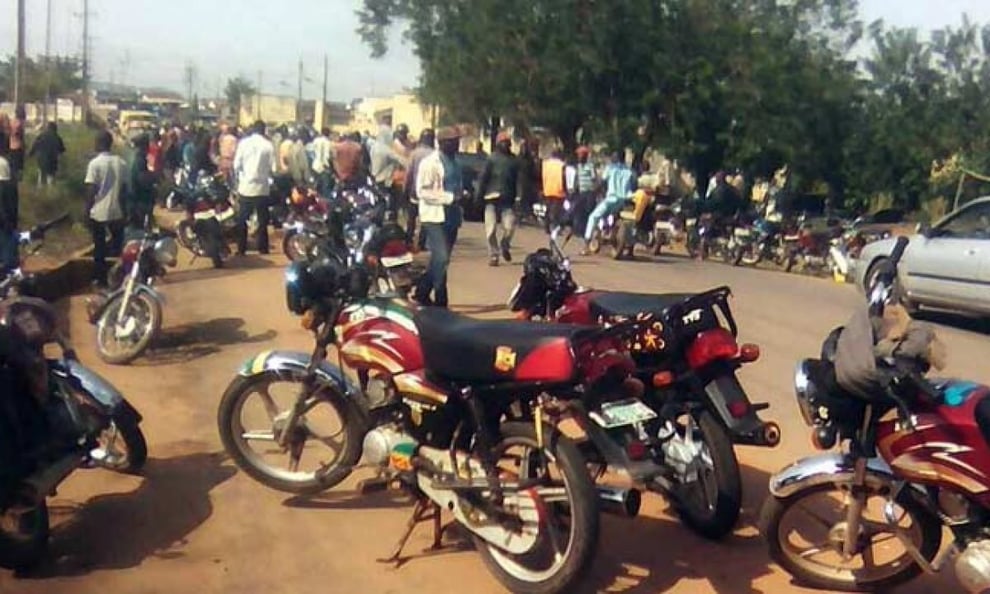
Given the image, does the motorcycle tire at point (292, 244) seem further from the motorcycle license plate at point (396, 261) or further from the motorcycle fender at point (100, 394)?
the motorcycle fender at point (100, 394)

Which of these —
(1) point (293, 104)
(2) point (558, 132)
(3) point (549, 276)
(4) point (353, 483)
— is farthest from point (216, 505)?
(1) point (293, 104)

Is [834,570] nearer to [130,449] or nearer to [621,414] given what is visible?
[621,414]

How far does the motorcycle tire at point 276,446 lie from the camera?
237 inches

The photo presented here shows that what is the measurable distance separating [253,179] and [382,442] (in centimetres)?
1055

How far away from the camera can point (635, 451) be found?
4867 mm

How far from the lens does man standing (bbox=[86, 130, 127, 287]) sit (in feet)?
40.4

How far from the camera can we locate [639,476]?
4.82 m

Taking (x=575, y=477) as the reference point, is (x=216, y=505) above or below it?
below

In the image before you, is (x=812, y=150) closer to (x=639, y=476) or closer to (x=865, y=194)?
(x=865, y=194)

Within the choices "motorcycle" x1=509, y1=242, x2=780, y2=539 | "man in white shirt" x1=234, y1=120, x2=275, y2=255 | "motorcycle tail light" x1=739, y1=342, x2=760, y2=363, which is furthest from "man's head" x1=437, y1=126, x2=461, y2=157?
"motorcycle tail light" x1=739, y1=342, x2=760, y2=363

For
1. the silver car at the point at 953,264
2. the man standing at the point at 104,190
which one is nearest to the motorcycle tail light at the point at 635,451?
the man standing at the point at 104,190

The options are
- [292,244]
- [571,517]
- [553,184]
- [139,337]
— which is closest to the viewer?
[571,517]

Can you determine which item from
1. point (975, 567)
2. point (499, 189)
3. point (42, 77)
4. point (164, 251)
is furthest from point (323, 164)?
point (42, 77)

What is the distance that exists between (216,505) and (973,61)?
52503 mm
